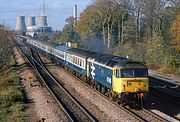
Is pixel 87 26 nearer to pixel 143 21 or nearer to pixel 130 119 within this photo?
pixel 143 21

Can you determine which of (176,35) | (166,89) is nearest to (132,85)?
(166,89)

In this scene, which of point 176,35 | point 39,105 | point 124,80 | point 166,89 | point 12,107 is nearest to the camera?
point 124,80

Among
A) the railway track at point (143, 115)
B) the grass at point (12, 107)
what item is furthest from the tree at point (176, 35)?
the railway track at point (143, 115)

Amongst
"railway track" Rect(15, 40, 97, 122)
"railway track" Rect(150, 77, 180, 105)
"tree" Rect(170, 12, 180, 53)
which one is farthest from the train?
"tree" Rect(170, 12, 180, 53)

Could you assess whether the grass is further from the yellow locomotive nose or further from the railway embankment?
the yellow locomotive nose

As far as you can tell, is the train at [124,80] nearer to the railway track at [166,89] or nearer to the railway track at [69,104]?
the railway track at [69,104]

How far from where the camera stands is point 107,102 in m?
25.1

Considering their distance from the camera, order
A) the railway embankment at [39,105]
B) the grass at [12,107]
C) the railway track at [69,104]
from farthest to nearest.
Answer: the railway embankment at [39,105], the grass at [12,107], the railway track at [69,104]

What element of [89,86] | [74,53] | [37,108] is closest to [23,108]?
[37,108]

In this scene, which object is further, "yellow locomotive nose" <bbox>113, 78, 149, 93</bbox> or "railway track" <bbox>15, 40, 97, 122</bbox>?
"yellow locomotive nose" <bbox>113, 78, 149, 93</bbox>

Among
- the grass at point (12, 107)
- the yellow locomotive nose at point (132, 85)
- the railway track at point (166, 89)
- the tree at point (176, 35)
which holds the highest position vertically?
the tree at point (176, 35)

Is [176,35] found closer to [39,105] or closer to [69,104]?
[69,104]

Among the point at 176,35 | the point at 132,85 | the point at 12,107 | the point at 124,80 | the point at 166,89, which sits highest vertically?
the point at 176,35

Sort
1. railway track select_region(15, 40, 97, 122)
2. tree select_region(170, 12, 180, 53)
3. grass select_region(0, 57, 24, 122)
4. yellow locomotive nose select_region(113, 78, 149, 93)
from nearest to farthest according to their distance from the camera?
railway track select_region(15, 40, 97, 122)
grass select_region(0, 57, 24, 122)
yellow locomotive nose select_region(113, 78, 149, 93)
tree select_region(170, 12, 180, 53)
